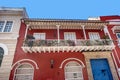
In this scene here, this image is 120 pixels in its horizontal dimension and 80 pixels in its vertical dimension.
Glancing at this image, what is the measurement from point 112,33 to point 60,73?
749 cm

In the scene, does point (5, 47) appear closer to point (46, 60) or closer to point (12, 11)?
point (46, 60)

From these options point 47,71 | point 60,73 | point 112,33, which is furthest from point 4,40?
point 112,33

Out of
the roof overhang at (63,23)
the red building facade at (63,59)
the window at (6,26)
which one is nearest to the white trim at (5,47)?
the red building facade at (63,59)

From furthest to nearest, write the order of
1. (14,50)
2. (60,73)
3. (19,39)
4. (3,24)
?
(3,24)
(19,39)
(14,50)
(60,73)

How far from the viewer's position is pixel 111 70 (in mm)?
11352

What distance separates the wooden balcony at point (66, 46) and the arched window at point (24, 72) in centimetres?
143

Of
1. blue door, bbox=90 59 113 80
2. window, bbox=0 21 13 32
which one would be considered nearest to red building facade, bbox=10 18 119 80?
blue door, bbox=90 59 113 80

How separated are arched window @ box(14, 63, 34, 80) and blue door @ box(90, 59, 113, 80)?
5730mm

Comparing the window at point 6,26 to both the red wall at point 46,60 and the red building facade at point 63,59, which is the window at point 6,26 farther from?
the red wall at point 46,60

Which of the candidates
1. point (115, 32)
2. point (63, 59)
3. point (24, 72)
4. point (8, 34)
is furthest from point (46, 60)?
point (115, 32)

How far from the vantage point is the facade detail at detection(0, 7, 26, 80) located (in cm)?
1102

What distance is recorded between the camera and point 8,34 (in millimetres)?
12930

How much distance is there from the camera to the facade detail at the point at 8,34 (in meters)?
11.0

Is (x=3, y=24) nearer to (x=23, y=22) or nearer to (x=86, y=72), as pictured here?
(x=23, y=22)
